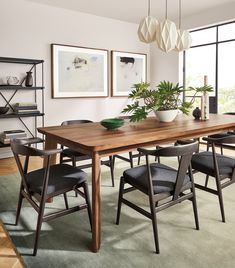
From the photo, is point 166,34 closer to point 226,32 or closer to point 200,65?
point 226,32

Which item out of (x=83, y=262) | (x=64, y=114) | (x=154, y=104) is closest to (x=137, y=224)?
(x=83, y=262)

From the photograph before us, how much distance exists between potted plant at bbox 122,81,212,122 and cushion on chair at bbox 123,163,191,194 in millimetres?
609

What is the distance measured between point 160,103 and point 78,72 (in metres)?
2.79

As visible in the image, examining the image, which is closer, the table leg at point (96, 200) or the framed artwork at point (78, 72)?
the table leg at point (96, 200)

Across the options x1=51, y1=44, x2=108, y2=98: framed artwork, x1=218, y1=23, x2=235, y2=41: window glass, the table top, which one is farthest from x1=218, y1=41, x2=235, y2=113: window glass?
the table top

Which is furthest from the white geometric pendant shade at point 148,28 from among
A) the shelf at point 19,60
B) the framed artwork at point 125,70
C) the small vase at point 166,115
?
the framed artwork at point 125,70

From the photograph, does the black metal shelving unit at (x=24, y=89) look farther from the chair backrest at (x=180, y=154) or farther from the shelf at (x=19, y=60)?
the chair backrest at (x=180, y=154)

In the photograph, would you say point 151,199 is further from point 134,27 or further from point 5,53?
point 134,27

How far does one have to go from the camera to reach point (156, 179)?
207 cm

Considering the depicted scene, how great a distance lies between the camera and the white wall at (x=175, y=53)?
4.83 meters

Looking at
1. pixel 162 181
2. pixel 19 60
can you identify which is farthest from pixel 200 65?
pixel 162 181

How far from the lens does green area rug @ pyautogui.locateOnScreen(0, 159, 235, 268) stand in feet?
5.90

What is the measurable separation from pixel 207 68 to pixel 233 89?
0.72m

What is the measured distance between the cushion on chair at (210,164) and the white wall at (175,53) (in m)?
3.28
